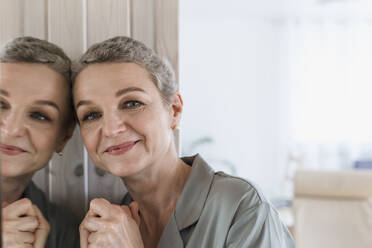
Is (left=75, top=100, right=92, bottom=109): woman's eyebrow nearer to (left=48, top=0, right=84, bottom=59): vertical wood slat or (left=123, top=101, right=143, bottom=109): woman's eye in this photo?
(left=123, top=101, right=143, bottom=109): woman's eye

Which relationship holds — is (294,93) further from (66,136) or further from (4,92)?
(4,92)

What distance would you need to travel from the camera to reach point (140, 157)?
77 centimetres

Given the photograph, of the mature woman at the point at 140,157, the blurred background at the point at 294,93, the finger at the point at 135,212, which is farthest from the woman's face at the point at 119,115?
the blurred background at the point at 294,93

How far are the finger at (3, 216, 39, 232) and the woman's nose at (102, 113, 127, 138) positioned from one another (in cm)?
20

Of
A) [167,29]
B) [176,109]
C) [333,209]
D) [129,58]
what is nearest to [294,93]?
[333,209]

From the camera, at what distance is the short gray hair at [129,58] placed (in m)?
0.77

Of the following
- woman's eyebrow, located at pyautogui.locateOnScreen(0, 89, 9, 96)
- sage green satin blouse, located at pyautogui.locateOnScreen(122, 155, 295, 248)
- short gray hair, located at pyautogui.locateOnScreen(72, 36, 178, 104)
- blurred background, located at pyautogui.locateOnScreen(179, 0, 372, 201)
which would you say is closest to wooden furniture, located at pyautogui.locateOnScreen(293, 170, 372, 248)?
sage green satin blouse, located at pyautogui.locateOnScreen(122, 155, 295, 248)

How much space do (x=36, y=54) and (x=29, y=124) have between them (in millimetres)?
139

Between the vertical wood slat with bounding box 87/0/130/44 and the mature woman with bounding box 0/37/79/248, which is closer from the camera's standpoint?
the mature woman with bounding box 0/37/79/248

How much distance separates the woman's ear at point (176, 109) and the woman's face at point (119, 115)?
0.07 metres

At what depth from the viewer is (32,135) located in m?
0.76

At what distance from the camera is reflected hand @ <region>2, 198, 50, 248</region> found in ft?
2.25

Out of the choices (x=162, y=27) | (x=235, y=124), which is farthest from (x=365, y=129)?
(x=162, y=27)

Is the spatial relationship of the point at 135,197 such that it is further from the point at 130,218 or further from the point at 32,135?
the point at 32,135
